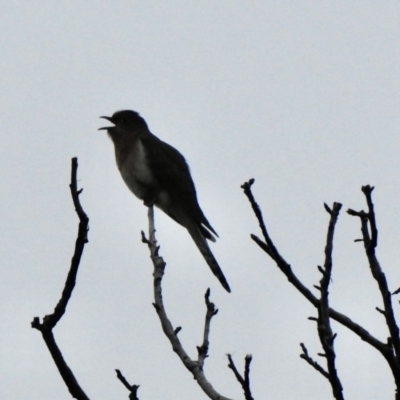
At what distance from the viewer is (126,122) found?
36.9 ft

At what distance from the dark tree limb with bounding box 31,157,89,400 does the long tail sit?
16.4 ft

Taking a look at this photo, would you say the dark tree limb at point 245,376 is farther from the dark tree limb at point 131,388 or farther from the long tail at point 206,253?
the long tail at point 206,253

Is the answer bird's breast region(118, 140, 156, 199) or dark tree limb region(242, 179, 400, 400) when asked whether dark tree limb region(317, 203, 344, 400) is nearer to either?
dark tree limb region(242, 179, 400, 400)

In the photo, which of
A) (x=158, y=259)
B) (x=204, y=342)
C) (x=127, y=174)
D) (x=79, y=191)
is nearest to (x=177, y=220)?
(x=127, y=174)

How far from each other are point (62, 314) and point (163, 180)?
699 cm

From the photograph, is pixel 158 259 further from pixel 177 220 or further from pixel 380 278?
pixel 177 220

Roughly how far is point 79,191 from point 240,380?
1.00m

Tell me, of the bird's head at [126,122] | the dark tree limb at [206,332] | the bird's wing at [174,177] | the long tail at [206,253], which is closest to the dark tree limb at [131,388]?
the dark tree limb at [206,332]

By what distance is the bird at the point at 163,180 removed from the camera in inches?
390

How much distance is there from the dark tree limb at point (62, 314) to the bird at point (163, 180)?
622 cm

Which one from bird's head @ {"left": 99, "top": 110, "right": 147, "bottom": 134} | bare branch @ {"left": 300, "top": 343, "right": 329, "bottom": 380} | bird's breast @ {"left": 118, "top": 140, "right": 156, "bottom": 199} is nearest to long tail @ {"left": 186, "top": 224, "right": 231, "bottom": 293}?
bird's breast @ {"left": 118, "top": 140, "right": 156, "bottom": 199}

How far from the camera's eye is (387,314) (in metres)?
2.99

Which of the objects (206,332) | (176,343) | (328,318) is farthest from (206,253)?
(328,318)

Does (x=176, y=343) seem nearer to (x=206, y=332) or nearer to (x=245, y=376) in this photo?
(x=206, y=332)
